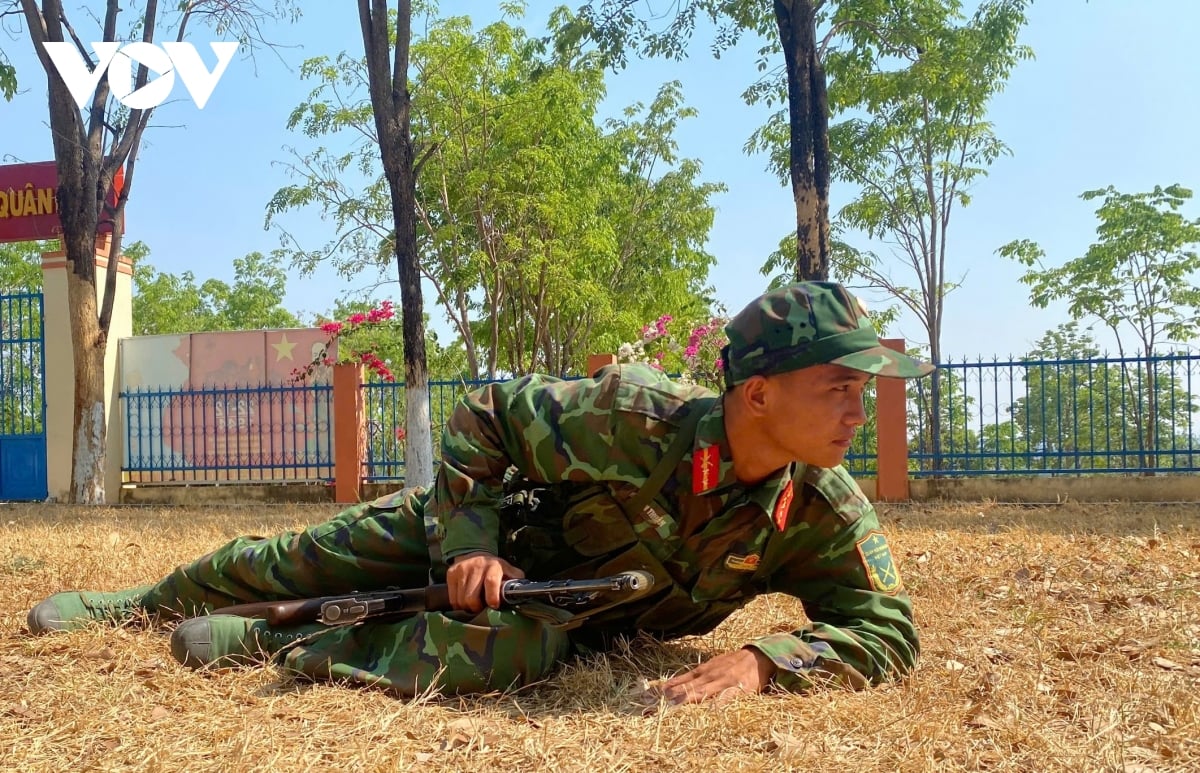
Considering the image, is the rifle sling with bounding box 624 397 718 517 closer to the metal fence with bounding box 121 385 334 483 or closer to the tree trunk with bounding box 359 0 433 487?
the tree trunk with bounding box 359 0 433 487

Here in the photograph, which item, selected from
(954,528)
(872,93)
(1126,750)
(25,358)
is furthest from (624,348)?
(25,358)

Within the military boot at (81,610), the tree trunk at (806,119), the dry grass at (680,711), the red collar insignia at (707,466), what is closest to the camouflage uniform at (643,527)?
the red collar insignia at (707,466)

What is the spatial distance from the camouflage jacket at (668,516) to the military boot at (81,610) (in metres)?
1.37

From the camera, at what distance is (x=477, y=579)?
2.37 meters

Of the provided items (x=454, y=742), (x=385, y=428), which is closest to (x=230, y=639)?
(x=454, y=742)

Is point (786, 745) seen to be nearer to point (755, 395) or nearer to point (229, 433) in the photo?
point (755, 395)

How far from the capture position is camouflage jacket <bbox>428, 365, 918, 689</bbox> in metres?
2.45

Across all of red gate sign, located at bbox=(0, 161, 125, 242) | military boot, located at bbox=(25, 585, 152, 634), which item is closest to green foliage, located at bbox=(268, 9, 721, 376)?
red gate sign, located at bbox=(0, 161, 125, 242)

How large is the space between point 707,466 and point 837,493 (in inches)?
16.8

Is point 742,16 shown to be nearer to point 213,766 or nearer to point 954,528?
point 954,528

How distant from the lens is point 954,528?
21.7 ft

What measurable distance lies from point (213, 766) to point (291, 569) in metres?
1.07

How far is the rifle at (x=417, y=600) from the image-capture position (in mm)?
2301

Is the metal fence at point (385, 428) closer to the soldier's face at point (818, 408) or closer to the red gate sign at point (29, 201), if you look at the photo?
the red gate sign at point (29, 201)
